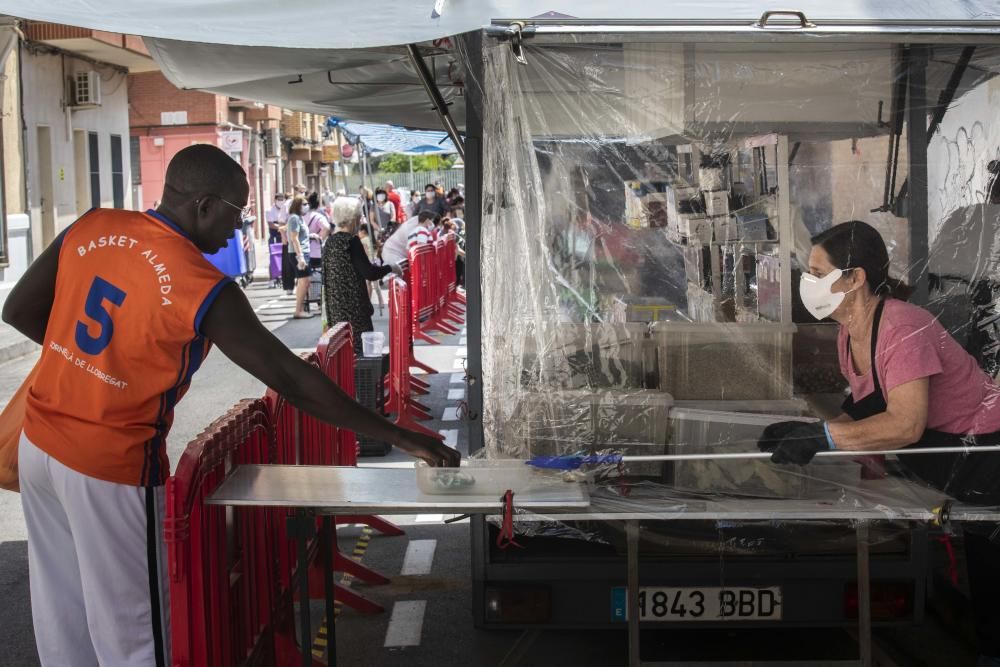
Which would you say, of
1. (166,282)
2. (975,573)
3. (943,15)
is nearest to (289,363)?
(166,282)

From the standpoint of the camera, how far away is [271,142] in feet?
149

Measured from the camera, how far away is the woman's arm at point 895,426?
3756 millimetres

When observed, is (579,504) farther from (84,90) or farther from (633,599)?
(84,90)

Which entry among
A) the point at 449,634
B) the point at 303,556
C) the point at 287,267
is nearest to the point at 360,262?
the point at 449,634

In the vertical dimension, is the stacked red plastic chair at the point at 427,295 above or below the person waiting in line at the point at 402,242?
below

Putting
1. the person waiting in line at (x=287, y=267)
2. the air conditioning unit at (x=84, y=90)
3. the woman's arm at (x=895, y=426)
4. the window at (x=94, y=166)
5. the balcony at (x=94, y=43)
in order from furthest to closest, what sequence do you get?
the window at (x=94, y=166), the air conditioning unit at (x=84, y=90), the person waiting in line at (x=287, y=267), the balcony at (x=94, y=43), the woman's arm at (x=895, y=426)

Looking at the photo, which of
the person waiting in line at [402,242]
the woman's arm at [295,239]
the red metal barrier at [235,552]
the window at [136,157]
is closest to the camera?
the red metal barrier at [235,552]

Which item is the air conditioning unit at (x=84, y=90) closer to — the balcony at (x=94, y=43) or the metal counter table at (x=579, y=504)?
the balcony at (x=94, y=43)

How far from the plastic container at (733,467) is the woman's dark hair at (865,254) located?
0.51m

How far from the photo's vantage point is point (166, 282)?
3.34 m

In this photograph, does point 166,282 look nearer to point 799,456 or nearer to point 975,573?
point 799,456

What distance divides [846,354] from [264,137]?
140 ft

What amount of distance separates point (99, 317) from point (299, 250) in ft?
53.3

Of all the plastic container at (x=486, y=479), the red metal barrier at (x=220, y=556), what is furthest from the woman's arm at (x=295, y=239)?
the plastic container at (x=486, y=479)
